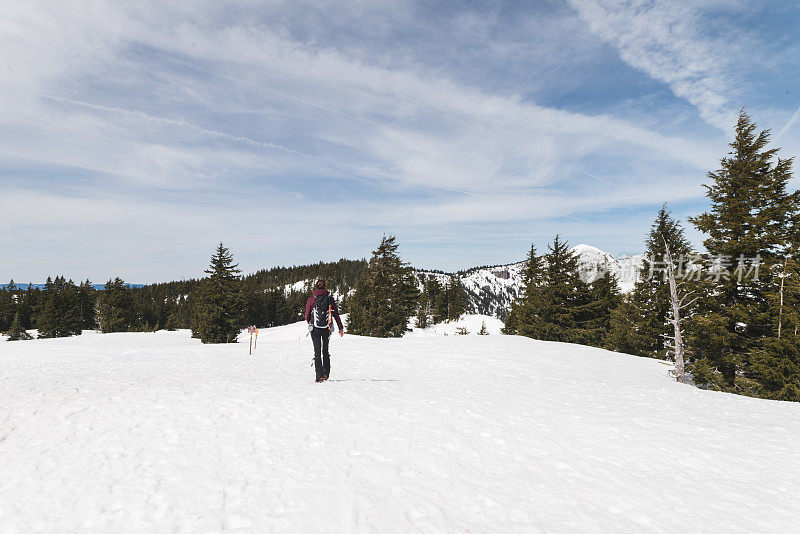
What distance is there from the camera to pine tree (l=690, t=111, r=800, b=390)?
1661cm

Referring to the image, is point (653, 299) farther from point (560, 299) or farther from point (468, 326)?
point (468, 326)

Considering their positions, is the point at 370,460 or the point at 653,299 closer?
the point at 370,460

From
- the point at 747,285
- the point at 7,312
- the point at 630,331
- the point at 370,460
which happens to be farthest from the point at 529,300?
the point at 7,312

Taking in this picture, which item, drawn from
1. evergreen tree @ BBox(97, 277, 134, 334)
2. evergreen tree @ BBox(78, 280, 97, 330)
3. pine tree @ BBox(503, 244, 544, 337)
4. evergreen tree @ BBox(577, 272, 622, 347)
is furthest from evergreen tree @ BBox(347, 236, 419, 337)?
evergreen tree @ BBox(78, 280, 97, 330)

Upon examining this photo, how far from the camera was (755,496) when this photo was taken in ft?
15.4

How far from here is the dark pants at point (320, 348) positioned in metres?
9.75

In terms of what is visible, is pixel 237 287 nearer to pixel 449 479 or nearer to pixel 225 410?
pixel 225 410

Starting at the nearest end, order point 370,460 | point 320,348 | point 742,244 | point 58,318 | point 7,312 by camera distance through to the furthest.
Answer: point 370,460 < point 320,348 < point 742,244 < point 58,318 < point 7,312

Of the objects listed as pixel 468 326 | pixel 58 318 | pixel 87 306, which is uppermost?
A: pixel 87 306

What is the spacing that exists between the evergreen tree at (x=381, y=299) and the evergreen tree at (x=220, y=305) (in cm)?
1309

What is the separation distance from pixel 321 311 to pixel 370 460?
533 centimetres

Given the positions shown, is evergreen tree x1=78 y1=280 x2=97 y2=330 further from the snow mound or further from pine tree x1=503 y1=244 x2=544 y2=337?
pine tree x1=503 y1=244 x2=544 y2=337

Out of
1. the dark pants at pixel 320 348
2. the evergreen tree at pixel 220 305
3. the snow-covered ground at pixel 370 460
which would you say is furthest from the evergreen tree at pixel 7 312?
the dark pants at pixel 320 348

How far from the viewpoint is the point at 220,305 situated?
35969mm
